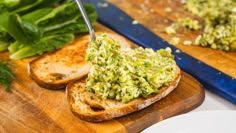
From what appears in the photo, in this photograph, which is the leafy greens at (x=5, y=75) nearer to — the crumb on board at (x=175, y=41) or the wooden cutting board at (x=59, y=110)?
the wooden cutting board at (x=59, y=110)

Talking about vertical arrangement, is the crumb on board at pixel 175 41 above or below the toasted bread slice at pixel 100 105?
below

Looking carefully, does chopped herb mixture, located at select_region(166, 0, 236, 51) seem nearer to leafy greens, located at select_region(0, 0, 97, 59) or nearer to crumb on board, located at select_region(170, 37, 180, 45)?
crumb on board, located at select_region(170, 37, 180, 45)

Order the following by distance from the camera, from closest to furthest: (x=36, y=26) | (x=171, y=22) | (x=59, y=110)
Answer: (x=59, y=110) < (x=36, y=26) < (x=171, y=22)

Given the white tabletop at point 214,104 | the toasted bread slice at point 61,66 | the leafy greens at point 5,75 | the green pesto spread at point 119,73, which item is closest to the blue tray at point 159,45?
the white tabletop at point 214,104

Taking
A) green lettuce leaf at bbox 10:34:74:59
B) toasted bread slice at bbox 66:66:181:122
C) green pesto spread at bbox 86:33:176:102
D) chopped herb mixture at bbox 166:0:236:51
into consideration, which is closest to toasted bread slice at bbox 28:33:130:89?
green lettuce leaf at bbox 10:34:74:59

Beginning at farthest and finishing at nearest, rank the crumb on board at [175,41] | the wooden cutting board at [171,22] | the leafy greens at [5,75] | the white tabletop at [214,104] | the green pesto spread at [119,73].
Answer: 1. the crumb on board at [175,41]
2. the wooden cutting board at [171,22]
3. the leafy greens at [5,75]
4. the white tabletop at [214,104]
5. the green pesto spread at [119,73]

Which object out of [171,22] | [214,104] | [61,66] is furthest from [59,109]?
[171,22]

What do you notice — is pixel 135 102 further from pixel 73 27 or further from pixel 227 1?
pixel 227 1

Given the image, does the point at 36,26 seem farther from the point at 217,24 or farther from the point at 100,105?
the point at 217,24
